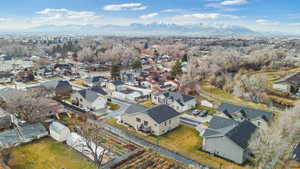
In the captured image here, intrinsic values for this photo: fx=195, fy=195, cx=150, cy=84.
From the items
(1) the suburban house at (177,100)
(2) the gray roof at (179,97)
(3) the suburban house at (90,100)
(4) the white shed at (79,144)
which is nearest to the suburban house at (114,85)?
(3) the suburban house at (90,100)

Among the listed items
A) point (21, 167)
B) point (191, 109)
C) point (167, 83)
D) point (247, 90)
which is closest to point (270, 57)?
point (247, 90)

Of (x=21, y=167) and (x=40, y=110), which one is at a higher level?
(x=40, y=110)

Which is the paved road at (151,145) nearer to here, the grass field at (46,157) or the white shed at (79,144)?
the white shed at (79,144)

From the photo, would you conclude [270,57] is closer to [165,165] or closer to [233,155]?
[233,155]

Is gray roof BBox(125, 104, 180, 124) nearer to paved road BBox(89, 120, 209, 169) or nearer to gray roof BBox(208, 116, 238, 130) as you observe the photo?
paved road BBox(89, 120, 209, 169)

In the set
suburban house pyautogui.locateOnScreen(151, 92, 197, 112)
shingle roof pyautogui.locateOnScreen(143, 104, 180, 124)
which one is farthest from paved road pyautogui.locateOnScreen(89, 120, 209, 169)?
suburban house pyautogui.locateOnScreen(151, 92, 197, 112)
